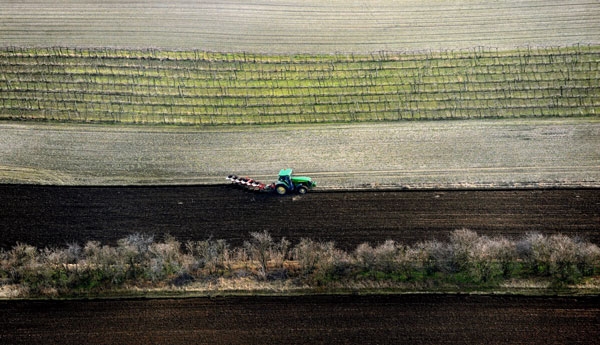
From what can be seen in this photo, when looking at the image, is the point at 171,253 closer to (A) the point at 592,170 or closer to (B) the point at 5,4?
(A) the point at 592,170

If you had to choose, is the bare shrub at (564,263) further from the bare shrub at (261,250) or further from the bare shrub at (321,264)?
the bare shrub at (261,250)

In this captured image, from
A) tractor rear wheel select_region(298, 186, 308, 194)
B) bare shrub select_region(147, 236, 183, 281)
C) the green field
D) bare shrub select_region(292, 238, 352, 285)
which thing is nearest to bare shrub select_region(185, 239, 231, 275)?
bare shrub select_region(147, 236, 183, 281)

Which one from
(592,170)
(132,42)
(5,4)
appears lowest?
(592,170)

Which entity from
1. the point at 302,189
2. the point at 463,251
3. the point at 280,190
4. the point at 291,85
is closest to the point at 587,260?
the point at 463,251

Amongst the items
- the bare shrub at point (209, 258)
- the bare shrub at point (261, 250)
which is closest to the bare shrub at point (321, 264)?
the bare shrub at point (261, 250)

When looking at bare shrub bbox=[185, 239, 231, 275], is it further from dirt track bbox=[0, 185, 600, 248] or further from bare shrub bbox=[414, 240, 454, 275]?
bare shrub bbox=[414, 240, 454, 275]

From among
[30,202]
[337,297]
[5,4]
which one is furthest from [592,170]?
[5,4]

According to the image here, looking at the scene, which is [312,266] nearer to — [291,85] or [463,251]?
[463,251]
